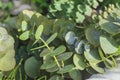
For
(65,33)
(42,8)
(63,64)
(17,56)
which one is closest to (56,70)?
(63,64)

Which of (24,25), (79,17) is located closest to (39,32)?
(24,25)

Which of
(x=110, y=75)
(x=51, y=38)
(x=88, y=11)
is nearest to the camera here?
(x=110, y=75)

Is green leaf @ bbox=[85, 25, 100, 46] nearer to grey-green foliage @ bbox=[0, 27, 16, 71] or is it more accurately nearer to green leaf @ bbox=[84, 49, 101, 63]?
green leaf @ bbox=[84, 49, 101, 63]

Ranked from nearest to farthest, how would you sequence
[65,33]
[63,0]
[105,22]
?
[105,22]
[65,33]
[63,0]

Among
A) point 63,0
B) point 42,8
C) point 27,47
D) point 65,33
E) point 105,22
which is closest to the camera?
point 105,22

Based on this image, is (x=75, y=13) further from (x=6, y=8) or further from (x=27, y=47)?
(x=6, y=8)

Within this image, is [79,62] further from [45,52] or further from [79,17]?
[79,17]

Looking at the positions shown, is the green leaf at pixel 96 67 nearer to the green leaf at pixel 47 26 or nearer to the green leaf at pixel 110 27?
the green leaf at pixel 110 27

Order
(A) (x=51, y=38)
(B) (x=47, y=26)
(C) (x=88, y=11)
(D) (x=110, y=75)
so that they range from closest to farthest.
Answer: (D) (x=110, y=75) → (A) (x=51, y=38) → (B) (x=47, y=26) → (C) (x=88, y=11)
